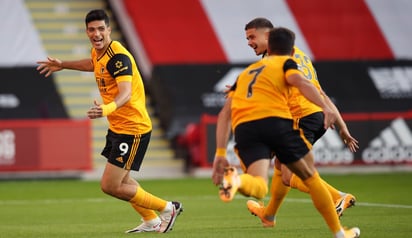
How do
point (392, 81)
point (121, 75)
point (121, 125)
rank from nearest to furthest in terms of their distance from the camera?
point (121, 75), point (121, 125), point (392, 81)

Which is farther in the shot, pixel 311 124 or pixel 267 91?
pixel 311 124

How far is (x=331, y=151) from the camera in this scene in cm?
2428

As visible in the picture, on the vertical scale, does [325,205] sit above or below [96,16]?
below

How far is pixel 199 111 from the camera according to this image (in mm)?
26031

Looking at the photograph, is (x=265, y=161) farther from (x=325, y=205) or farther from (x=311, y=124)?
(x=311, y=124)

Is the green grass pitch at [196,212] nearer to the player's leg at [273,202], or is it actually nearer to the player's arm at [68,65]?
the player's leg at [273,202]

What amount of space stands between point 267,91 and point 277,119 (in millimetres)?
259

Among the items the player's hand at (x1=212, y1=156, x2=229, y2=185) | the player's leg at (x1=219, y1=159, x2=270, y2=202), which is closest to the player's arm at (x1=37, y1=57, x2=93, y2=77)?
the player's leg at (x1=219, y1=159, x2=270, y2=202)

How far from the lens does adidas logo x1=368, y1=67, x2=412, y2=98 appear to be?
2720cm

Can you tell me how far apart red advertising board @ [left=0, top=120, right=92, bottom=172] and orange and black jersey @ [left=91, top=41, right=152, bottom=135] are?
12.6m

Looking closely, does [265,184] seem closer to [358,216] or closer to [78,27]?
[358,216]

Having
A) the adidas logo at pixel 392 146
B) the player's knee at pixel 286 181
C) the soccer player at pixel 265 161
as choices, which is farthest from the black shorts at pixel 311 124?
the adidas logo at pixel 392 146

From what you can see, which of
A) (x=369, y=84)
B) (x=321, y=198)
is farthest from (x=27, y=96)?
(x=321, y=198)

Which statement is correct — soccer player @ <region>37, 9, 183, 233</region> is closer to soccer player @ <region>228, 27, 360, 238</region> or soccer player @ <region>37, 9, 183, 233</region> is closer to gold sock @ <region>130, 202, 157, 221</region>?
gold sock @ <region>130, 202, 157, 221</region>
